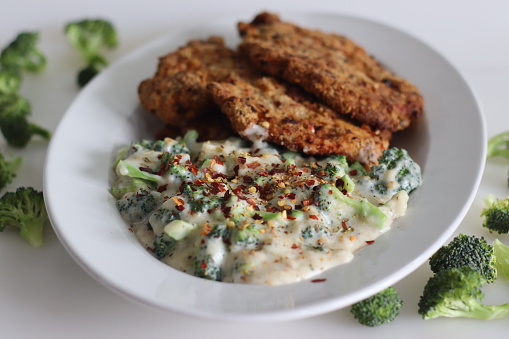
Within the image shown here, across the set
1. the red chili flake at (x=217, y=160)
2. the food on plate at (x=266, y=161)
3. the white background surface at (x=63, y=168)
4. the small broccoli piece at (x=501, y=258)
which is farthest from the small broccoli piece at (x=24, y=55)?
the small broccoli piece at (x=501, y=258)

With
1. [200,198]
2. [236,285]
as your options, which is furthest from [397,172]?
[236,285]

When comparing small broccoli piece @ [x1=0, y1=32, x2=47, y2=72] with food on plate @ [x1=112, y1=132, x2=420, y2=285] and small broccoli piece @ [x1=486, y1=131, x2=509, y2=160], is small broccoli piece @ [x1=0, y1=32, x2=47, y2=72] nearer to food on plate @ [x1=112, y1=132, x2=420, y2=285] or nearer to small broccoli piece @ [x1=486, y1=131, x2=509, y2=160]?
food on plate @ [x1=112, y1=132, x2=420, y2=285]

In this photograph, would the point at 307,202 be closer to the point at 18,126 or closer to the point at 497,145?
the point at 497,145

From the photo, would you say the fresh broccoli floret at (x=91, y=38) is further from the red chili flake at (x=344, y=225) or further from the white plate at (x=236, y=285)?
the red chili flake at (x=344, y=225)

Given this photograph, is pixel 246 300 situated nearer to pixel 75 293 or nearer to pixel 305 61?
pixel 75 293

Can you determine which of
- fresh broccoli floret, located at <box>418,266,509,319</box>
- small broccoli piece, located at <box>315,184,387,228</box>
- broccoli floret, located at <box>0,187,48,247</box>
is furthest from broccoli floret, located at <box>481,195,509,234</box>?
broccoli floret, located at <box>0,187,48,247</box>

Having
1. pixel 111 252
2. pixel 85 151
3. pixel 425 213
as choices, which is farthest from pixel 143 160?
pixel 425 213
